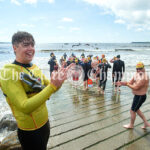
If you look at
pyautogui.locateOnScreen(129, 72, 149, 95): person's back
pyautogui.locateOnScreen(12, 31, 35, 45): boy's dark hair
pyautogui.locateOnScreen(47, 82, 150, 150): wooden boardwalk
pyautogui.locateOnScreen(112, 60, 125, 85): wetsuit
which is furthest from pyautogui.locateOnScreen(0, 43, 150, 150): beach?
pyautogui.locateOnScreen(112, 60, 125, 85): wetsuit

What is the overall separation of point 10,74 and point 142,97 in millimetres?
3278

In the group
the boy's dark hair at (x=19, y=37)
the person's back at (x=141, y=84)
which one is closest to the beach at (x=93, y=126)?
the person's back at (x=141, y=84)

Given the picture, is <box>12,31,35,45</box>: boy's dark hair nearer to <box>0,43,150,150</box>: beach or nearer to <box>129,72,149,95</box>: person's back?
<box>0,43,150,150</box>: beach

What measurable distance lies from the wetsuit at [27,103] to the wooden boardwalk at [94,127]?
143 cm

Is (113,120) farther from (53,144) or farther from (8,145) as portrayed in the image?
(8,145)

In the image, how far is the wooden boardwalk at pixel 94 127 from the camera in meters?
2.83

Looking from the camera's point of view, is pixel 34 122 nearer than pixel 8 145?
Yes

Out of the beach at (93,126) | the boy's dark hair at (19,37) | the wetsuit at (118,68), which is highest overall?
the boy's dark hair at (19,37)

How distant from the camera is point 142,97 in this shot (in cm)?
339

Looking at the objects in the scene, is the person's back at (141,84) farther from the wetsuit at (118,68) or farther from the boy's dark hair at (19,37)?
the wetsuit at (118,68)

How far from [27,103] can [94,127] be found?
2.77 meters

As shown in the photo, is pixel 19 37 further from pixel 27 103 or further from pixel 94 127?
pixel 94 127

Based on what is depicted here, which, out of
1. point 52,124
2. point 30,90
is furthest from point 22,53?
point 52,124

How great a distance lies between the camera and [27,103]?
1.20 metres
